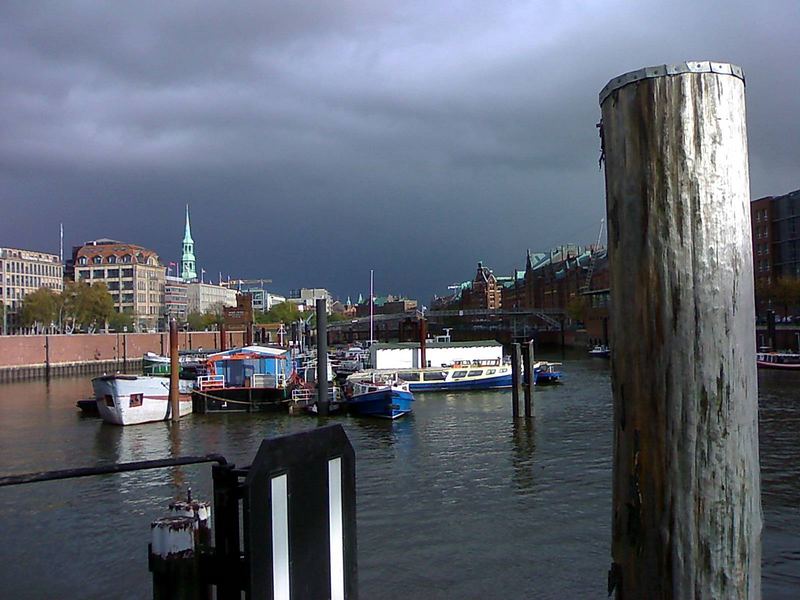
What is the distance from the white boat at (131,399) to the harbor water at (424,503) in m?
0.93

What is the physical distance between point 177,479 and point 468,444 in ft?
33.3

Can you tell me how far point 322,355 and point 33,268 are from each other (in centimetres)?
11240

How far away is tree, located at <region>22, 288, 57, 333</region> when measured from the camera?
96.4 m

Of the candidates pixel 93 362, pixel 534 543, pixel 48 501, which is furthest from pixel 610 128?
pixel 93 362

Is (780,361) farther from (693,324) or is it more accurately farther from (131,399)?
(693,324)

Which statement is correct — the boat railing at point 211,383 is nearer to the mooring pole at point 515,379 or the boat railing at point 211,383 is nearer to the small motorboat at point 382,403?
the small motorboat at point 382,403

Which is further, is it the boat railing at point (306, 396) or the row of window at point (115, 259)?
the row of window at point (115, 259)

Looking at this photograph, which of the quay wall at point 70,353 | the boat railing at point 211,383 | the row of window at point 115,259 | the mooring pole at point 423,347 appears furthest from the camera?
the row of window at point 115,259

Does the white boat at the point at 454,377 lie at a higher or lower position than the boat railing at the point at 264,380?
lower

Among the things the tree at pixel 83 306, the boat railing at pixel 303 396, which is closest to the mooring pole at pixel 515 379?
the boat railing at pixel 303 396

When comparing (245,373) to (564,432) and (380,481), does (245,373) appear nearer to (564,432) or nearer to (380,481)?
(564,432)

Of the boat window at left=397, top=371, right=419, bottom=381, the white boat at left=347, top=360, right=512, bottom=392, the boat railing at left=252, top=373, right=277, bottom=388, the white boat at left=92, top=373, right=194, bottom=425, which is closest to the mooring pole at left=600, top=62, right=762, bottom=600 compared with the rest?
the white boat at left=92, top=373, right=194, bottom=425

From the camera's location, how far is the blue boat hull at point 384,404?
32.8 metres

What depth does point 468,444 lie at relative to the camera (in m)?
25.5
